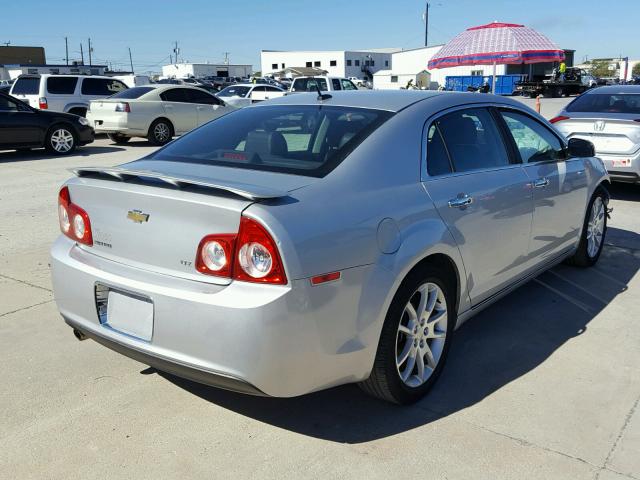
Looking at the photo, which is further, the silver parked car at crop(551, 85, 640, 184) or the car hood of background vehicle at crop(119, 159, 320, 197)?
the silver parked car at crop(551, 85, 640, 184)

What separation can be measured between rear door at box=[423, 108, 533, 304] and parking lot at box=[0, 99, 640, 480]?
562mm

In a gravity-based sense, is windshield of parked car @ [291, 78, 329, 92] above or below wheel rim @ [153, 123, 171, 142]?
above

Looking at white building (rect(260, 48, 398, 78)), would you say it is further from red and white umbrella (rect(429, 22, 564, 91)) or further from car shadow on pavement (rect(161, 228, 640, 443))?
car shadow on pavement (rect(161, 228, 640, 443))

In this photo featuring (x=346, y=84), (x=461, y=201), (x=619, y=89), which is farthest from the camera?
(x=346, y=84)

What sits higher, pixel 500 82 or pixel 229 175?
pixel 500 82

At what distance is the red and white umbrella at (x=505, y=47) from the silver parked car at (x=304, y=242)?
61.7 ft

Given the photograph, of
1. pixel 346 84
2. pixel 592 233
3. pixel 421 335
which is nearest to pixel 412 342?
pixel 421 335

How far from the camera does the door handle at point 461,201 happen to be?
3.48m

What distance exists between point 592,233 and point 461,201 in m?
2.75

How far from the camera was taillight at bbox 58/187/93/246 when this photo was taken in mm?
3211

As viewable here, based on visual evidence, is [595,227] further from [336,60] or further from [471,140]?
[336,60]

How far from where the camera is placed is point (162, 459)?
9.51 ft

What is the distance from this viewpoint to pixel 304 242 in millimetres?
2621

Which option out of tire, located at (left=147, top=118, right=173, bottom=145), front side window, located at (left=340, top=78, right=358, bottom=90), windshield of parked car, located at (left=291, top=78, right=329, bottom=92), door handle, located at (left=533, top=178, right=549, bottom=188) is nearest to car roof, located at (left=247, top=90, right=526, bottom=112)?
door handle, located at (left=533, top=178, right=549, bottom=188)
